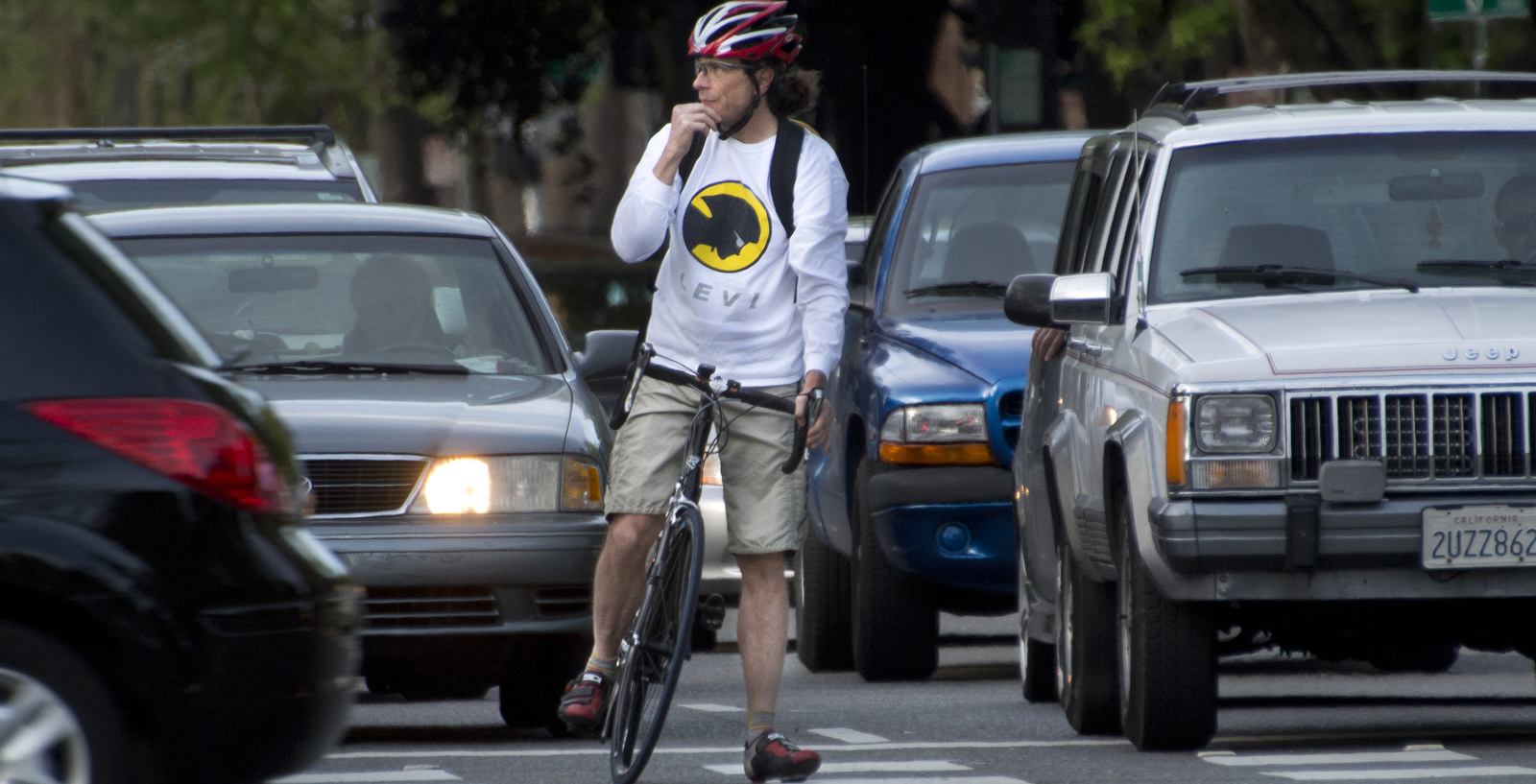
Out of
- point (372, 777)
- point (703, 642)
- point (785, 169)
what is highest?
point (785, 169)

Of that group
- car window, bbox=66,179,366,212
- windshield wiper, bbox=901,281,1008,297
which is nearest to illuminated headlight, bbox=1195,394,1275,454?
windshield wiper, bbox=901,281,1008,297

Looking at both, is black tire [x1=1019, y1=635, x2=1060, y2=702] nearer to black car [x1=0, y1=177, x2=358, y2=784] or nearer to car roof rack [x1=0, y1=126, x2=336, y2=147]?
car roof rack [x1=0, y1=126, x2=336, y2=147]

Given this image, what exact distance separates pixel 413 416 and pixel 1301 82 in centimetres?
273

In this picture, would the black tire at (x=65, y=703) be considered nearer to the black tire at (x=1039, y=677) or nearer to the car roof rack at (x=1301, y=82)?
the car roof rack at (x=1301, y=82)

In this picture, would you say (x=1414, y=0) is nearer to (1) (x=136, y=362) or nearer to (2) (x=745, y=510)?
(2) (x=745, y=510)

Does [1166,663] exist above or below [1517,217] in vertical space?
below

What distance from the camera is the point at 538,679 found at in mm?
9438

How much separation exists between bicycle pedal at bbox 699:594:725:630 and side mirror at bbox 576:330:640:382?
1689 millimetres

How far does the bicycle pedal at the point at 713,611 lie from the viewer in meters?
7.99

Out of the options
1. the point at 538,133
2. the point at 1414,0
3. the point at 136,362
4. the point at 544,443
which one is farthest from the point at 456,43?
the point at 136,362

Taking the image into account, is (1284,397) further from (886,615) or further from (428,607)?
(886,615)

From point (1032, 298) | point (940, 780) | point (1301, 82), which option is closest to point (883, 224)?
point (1032, 298)

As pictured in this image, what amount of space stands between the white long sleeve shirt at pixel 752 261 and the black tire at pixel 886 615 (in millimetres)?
3268

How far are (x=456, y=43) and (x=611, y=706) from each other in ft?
94.0
